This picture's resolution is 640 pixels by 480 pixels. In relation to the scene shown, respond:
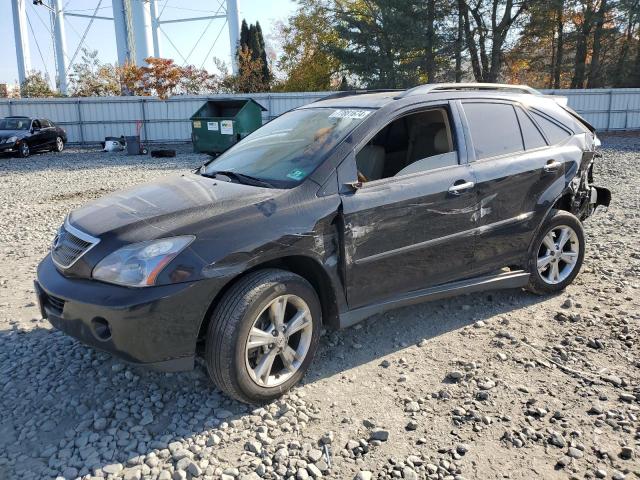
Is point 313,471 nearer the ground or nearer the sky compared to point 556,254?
nearer the ground

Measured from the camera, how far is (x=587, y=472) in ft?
8.95

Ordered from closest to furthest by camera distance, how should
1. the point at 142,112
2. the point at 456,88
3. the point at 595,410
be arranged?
the point at 595,410, the point at 456,88, the point at 142,112


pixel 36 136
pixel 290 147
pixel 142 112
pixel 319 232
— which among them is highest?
pixel 142 112

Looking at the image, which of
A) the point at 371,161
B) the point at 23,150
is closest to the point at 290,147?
the point at 371,161

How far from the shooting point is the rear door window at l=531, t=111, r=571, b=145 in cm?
481

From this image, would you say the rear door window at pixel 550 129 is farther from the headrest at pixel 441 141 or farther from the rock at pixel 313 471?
the rock at pixel 313 471

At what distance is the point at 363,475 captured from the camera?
2709mm

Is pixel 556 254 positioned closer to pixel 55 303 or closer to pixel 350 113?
pixel 350 113

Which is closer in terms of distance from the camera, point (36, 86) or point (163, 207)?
point (163, 207)

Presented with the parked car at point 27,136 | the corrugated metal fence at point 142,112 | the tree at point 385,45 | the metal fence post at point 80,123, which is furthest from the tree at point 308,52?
the parked car at point 27,136

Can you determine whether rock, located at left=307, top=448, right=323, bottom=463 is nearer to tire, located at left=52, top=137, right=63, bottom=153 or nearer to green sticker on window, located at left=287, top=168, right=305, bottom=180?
green sticker on window, located at left=287, top=168, right=305, bottom=180

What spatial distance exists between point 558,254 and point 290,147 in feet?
8.53

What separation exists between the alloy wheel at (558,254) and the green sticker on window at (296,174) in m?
2.36

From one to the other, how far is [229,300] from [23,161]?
1789cm
